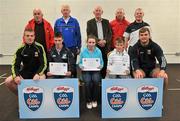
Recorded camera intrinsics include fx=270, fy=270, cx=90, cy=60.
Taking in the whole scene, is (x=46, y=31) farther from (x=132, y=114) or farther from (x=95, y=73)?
(x=132, y=114)

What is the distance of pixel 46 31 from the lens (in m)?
4.79

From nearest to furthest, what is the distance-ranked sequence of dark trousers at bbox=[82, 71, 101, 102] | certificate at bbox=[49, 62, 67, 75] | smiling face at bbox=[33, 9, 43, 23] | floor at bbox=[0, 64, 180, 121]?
1. floor at bbox=[0, 64, 180, 121]
2. certificate at bbox=[49, 62, 67, 75]
3. dark trousers at bbox=[82, 71, 101, 102]
4. smiling face at bbox=[33, 9, 43, 23]

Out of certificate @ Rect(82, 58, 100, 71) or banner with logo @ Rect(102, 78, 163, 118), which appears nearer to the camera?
banner with logo @ Rect(102, 78, 163, 118)

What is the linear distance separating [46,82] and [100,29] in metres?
1.60

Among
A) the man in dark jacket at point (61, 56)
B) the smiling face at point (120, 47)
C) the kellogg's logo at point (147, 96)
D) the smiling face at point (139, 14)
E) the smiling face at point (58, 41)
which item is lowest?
the kellogg's logo at point (147, 96)

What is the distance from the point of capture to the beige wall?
7934mm

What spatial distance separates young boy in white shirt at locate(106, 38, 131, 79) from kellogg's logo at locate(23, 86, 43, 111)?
109cm

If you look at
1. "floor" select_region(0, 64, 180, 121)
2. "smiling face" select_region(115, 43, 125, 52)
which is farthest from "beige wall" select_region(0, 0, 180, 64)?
"smiling face" select_region(115, 43, 125, 52)

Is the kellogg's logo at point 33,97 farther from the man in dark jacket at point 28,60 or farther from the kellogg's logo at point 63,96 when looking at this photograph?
the man in dark jacket at point 28,60

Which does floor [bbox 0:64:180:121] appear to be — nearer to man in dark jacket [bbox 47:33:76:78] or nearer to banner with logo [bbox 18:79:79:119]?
banner with logo [bbox 18:79:79:119]

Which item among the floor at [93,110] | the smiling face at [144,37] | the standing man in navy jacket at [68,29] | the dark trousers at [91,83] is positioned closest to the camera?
the floor at [93,110]

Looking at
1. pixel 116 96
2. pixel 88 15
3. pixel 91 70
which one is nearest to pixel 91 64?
pixel 91 70

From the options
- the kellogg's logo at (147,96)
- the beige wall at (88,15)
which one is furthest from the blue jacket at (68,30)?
the beige wall at (88,15)

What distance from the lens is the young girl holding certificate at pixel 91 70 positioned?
416cm
